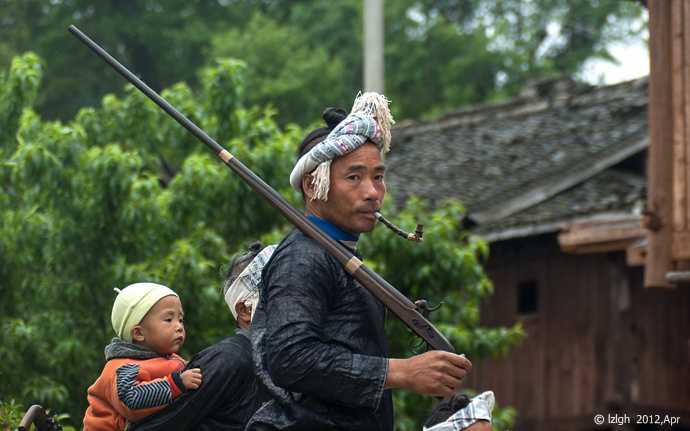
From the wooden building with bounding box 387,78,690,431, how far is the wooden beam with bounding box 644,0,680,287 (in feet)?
8.22

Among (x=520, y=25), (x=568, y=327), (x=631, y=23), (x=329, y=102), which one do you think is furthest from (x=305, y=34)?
(x=568, y=327)

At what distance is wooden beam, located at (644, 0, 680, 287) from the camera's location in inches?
463

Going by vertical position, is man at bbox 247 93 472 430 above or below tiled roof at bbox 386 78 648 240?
below

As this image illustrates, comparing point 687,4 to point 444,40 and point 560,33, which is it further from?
point 560,33

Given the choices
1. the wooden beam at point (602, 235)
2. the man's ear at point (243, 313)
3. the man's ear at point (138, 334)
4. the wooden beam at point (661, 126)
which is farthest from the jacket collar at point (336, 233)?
the wooden beam at point (602, 235)

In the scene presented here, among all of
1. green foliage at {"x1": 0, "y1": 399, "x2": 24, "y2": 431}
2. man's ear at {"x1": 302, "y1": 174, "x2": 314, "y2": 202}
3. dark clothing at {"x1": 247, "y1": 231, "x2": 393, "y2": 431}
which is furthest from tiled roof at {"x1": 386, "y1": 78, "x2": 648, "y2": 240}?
dark clothing at {"x1": 247, "y1": 231, "x2": 393, "y2": 431}

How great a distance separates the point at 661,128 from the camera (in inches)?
464

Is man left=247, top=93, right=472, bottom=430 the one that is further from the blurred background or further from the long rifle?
the blurred background

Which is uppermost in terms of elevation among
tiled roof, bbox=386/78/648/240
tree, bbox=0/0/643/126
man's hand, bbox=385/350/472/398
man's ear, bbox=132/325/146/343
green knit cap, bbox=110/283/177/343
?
tree, bbox=0/0/643/126

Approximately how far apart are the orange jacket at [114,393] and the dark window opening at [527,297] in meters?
14.0

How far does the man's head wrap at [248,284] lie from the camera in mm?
4836

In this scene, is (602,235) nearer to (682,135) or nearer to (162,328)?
(682,135)

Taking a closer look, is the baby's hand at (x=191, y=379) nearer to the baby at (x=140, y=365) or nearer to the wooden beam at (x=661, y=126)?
the baby at (x=140, y=365)

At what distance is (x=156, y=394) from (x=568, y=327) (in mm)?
13733
